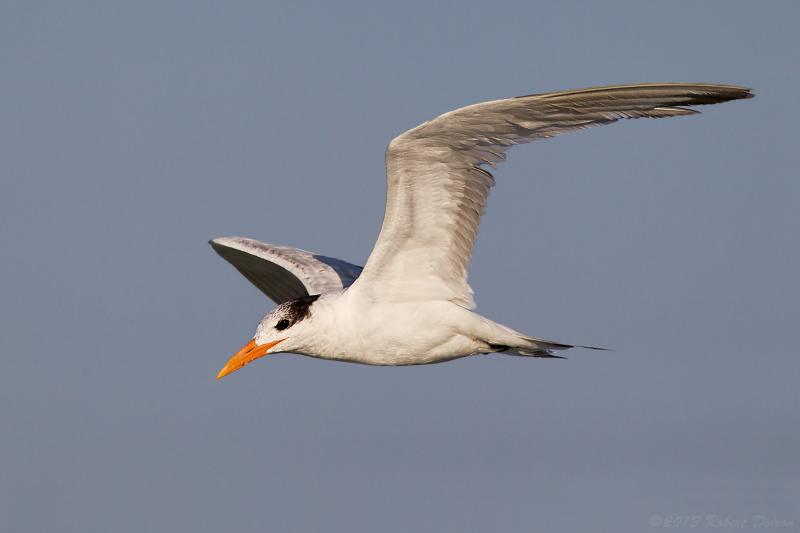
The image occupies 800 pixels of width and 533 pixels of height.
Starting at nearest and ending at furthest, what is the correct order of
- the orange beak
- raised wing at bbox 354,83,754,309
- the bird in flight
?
raised wing at bbox 354,83,754,309 → the bird in flight → the orange beak

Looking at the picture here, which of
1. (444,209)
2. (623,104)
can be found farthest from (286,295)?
(623,104)

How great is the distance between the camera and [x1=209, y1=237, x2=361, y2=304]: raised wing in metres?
12.8

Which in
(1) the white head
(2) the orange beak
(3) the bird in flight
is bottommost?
(2) the orange beak

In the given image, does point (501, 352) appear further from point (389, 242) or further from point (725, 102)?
point (725, 102)

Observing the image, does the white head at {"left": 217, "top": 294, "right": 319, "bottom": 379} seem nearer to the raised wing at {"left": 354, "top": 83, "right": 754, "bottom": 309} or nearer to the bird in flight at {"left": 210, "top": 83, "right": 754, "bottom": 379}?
the bird in flight at {"left": 210, "top": 83, "right": 754, "bottom": 379}

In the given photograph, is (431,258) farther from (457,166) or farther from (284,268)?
(284,268)

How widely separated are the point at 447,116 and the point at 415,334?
3.04m

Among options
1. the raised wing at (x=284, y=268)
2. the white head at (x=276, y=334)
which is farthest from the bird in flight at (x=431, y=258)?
the raised wing at (x=284, y=268)

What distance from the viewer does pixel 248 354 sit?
9.99 m

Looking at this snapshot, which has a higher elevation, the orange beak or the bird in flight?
the bird in flight

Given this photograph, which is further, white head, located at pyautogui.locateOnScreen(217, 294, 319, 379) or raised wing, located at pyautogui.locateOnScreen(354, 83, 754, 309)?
white head, located at pyautogui.locateOnScreen(217, 294, 319, 379)

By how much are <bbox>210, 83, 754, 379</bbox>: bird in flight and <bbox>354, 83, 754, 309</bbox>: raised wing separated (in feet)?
0.04

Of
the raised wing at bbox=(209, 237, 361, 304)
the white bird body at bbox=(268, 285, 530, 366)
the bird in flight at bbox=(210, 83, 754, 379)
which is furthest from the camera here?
the raised wing at bbox=(209, 237, 361, 304)

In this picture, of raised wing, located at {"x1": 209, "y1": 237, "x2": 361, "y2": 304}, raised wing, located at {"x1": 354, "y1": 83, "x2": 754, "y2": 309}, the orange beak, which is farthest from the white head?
raised wing, located at {"x1": 209, "y1": 237, "x2": 361, "y2": 304}
